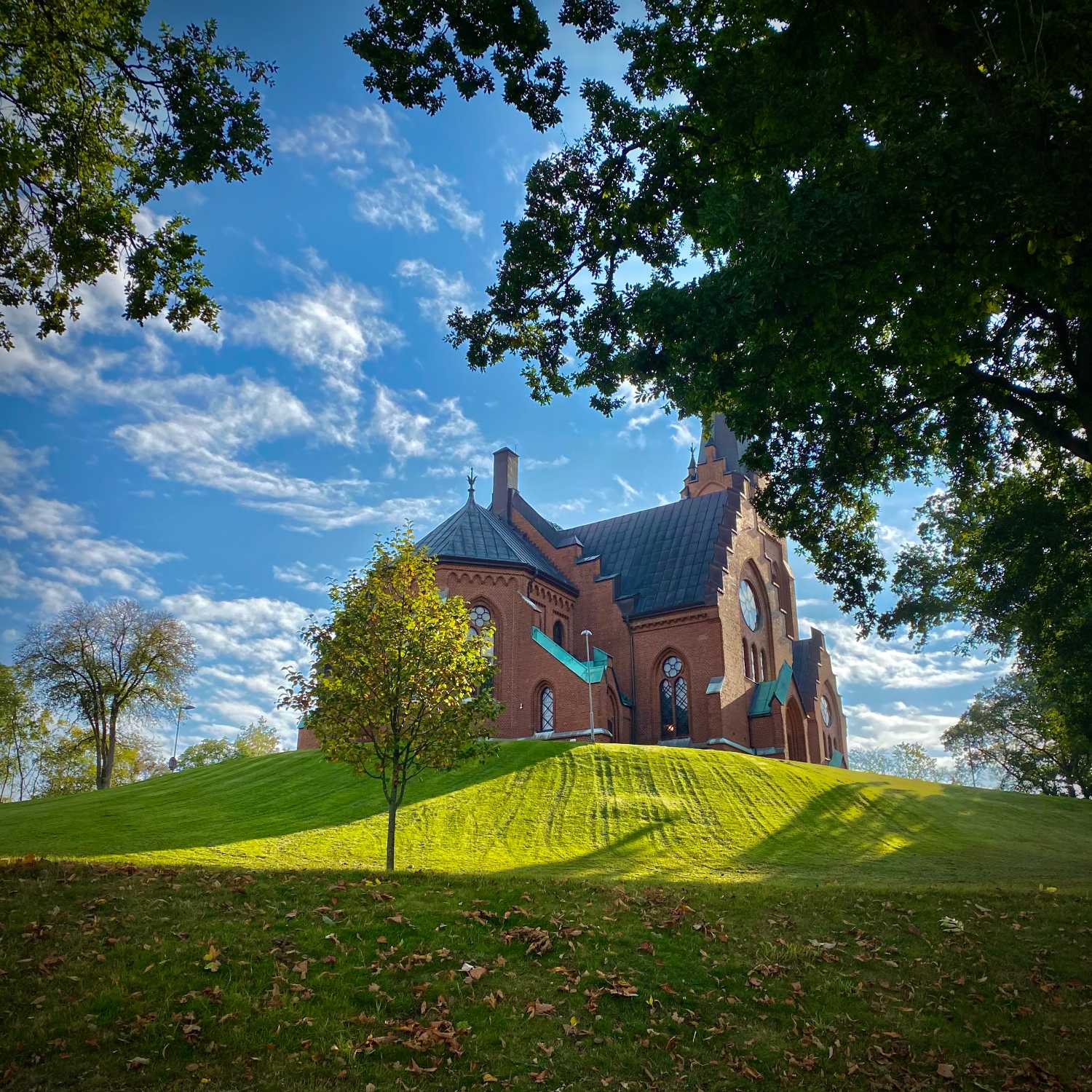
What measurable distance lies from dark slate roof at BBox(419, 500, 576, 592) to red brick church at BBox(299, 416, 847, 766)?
0.09m

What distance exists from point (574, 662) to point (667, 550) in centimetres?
1090

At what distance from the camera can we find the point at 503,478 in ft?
158

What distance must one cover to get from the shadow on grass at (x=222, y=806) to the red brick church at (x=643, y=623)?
235 inches

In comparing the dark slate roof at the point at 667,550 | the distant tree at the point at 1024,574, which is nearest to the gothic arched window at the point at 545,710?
the dark slate roof at the point at 667,550

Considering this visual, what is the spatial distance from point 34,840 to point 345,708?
474 inches

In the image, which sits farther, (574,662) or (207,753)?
(207,753)

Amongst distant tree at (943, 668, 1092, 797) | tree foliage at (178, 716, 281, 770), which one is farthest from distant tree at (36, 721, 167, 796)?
distant tree at (943, 668, 1092, 797)

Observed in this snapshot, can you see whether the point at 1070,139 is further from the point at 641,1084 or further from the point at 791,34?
the point at 641,1084

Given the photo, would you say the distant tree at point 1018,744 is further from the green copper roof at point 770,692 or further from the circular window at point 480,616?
the circular window at point 480,616

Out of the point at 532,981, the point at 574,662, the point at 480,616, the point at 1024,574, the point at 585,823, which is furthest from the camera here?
the point at 480,616

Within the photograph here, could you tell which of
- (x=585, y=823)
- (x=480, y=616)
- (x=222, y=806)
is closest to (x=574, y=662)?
(x=480, y=616)

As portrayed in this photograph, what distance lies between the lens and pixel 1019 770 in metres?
46.0

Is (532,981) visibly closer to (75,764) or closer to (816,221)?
(816,221)

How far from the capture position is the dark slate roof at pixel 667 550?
40094 millimetres
